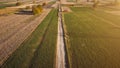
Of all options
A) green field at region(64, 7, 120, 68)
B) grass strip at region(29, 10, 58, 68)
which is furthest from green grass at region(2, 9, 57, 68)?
green field at region(64, 7, 120, 68)

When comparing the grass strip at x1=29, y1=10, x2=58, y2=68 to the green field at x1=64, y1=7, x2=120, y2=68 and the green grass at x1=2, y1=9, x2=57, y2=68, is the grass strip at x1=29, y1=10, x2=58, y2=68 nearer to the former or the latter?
the green grass at x1=2, y1=9, x2=57, y2=68

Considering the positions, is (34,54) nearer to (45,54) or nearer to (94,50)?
(45,54)

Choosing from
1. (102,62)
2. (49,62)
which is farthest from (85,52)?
(49,62)

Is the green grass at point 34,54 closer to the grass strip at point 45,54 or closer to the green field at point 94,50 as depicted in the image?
the grass strip at point 45,54

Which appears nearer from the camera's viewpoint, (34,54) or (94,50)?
(34,54)

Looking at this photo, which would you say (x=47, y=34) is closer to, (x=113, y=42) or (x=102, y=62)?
(x=113, y=42)

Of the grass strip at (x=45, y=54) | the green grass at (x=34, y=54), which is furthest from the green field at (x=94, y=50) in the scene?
the green grass at (x=34, y=54)

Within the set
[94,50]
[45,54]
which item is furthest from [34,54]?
[94,50]

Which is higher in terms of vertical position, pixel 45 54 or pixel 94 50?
pixel 45 54

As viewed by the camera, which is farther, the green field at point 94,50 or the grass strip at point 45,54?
the green field at point 94,50

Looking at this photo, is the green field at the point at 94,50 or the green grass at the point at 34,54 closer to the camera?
the green grass at the point at 34,54

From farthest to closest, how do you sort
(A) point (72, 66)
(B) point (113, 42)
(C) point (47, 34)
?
(C) point (47, 34) < (B) point (113, 42) < (A) point (72, 66)
